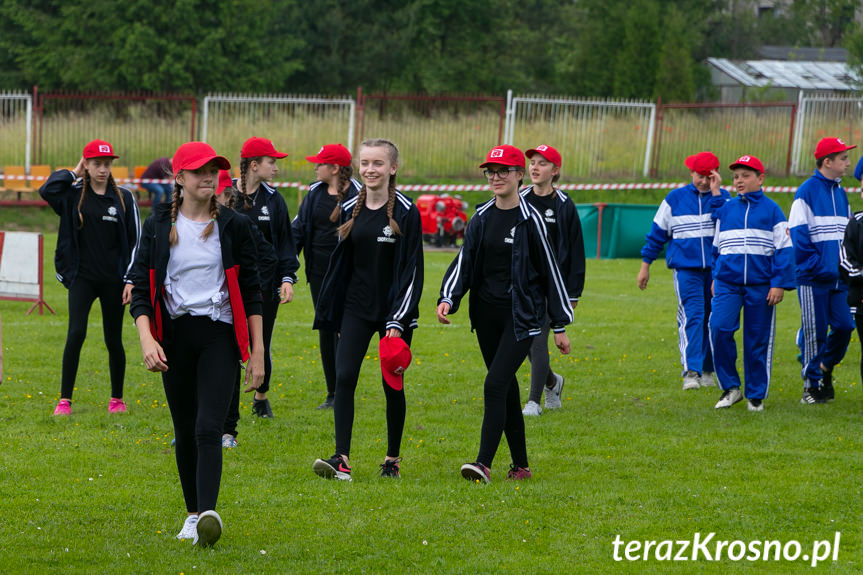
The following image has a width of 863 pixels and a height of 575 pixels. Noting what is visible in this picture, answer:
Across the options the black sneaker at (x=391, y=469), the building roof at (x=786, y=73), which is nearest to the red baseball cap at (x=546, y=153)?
the black sneaker at (x=391, y=469)

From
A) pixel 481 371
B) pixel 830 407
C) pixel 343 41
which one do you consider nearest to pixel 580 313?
pixel 481 371

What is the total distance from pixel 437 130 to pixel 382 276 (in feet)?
79.3

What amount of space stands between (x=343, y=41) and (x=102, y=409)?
46579mm

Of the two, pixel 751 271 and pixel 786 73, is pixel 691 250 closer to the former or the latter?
pixel 751 271

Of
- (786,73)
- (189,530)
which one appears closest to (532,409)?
(189,530)

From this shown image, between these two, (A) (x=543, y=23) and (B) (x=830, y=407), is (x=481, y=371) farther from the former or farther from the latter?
(A) (x=543, y=23)

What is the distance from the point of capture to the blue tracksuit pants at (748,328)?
9.53 m

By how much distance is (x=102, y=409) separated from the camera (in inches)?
371

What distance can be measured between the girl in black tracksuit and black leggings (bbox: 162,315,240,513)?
1697 millimetres

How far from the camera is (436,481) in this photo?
7172 mm

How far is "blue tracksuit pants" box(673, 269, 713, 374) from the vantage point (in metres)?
10.7

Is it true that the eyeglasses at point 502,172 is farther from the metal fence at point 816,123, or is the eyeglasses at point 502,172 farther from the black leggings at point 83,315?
the metal fence at point 816,123

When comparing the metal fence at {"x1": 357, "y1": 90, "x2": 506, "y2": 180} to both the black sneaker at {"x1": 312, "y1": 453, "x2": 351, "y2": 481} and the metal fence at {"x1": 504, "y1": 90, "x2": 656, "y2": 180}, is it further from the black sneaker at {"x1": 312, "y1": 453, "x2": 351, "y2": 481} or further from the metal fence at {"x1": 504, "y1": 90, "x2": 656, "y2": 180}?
the black sneaker at {"x1": 312, "y1": 453, "x2": 351, "y2": 481}

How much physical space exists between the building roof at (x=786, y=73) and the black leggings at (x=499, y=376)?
194 ft
